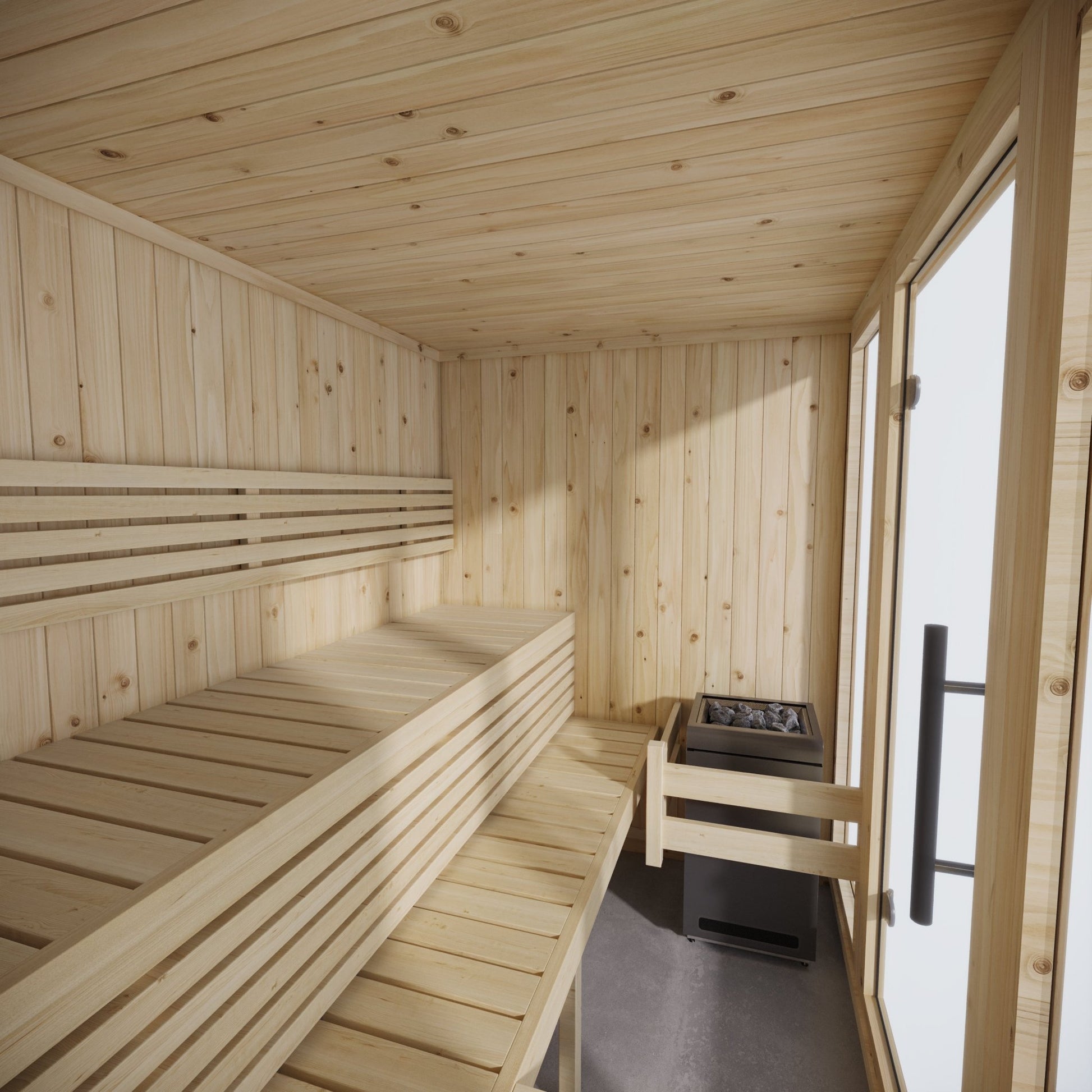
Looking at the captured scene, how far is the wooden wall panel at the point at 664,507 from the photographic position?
112 inches

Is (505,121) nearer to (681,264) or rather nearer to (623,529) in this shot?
(681,264)

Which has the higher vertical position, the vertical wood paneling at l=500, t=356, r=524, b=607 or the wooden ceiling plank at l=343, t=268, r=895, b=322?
the wooden ceiling plank at l=343, t=268, r=895, b=322

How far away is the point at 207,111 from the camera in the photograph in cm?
118

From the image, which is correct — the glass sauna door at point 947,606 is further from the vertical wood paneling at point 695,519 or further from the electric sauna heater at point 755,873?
the vertical wood paneling at point 695,519

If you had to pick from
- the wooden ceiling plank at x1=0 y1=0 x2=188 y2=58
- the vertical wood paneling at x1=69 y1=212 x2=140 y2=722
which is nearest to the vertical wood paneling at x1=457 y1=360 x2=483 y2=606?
the vertical wood paneling at x1=69 y1=212 x2=140 y2=722

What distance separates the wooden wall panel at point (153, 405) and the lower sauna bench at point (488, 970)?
90 centimetres

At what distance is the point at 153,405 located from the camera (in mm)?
1759

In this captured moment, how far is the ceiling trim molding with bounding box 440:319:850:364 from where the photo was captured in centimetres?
275

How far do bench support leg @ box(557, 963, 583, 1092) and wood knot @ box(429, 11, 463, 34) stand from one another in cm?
208

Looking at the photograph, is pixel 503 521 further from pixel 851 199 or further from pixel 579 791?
pixel 851 199

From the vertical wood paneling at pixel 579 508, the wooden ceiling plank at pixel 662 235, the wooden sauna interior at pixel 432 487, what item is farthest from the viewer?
the vertical wood paneling at pixel 579 508

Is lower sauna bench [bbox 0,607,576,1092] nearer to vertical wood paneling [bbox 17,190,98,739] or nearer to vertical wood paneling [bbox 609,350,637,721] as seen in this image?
vertical wood paneling [bbox 17,190,98,739]

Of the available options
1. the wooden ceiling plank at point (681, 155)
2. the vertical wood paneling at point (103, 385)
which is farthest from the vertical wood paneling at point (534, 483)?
the vertical wood paneling at point (103, 385)

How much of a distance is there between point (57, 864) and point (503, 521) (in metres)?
2.38
